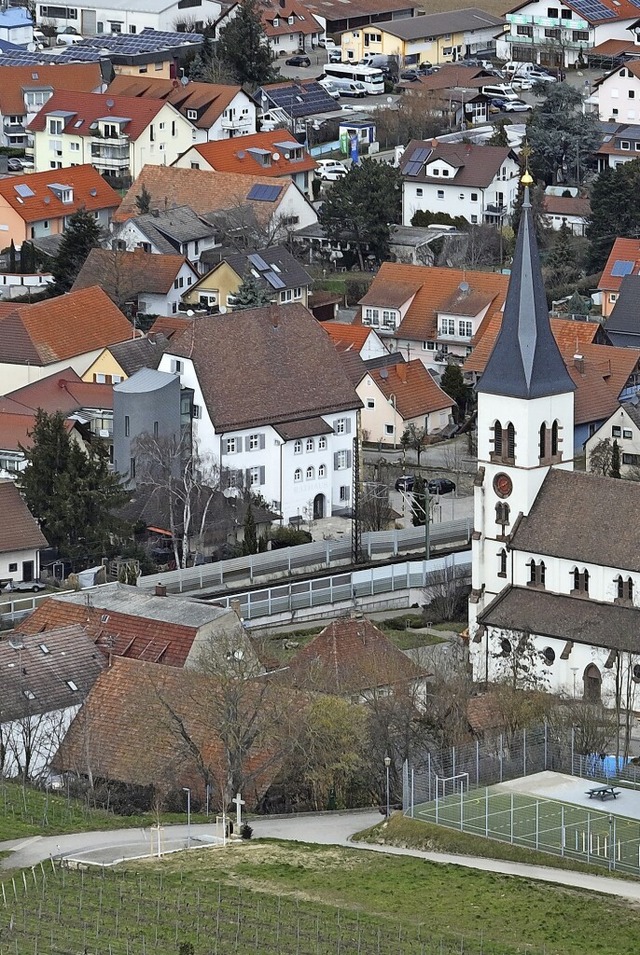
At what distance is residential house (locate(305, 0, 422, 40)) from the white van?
17890mm

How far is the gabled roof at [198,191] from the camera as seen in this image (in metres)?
141

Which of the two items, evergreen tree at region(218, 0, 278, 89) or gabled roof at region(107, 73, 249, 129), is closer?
gabled roof at region(107, 73, 249, 129)

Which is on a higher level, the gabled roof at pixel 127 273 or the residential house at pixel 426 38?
the residential house at pixel 426 38

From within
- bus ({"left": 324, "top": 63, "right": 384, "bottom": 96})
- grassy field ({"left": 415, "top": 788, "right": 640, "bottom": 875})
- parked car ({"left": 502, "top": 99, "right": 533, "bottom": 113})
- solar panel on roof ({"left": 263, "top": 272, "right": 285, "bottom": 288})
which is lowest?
grassy field ({"left": 415, "top": 788, "right": 640, "bottom": 875})

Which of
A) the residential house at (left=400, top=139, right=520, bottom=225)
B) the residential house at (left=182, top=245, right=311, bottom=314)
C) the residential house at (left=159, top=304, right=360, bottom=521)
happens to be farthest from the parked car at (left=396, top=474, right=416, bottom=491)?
the residential house at (left=400, top=139, right=520, bottom=225)

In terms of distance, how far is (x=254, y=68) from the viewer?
170500mm

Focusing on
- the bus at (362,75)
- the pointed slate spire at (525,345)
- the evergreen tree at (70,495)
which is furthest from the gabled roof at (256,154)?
the pointed slate spire at (525,345)

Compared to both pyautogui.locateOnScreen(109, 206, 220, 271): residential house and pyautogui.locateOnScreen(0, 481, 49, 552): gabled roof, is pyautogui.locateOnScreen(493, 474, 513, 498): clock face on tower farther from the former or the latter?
pyautogui.locateOnScreen(109, 206, 220, 271): residential house

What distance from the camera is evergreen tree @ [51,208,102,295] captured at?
131875mm

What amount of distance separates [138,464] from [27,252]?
101ft

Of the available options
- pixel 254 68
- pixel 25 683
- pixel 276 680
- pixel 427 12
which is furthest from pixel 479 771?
pixel 427 12

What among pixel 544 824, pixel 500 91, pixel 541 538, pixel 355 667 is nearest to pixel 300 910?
pixel 544 824

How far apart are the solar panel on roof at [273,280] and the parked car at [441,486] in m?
20.6

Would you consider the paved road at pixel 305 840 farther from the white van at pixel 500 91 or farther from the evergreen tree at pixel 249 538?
the white van at pixel 500 91
